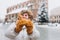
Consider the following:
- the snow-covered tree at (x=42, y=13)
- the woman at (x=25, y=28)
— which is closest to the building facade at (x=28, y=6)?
the snow-covered tree at (x=42, y=13)

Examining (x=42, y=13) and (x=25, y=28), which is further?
(x=42, y=13)

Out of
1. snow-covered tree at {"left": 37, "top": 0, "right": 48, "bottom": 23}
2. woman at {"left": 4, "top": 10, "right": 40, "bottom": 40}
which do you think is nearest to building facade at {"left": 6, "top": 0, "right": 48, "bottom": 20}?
snow-covered tree at {"left": 37, "top": 0, "right": 48, "bottom": 23}

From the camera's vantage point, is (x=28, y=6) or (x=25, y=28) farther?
(x=28, y=6)

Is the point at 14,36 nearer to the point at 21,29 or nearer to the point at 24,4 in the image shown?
the point at 21,29

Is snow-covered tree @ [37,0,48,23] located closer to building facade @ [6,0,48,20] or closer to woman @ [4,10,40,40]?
building facade @ [6,0,48,20]

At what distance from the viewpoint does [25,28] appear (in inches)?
23.2

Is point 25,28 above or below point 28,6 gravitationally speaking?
below

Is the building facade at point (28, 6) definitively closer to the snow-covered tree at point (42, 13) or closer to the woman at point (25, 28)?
the snow-covered tree at point (42, 13)

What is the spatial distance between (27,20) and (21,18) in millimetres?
30

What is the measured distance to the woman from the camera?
550mm

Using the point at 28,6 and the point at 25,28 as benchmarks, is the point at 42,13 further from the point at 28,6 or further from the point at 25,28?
the point at 25,28

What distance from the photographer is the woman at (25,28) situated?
0.55m

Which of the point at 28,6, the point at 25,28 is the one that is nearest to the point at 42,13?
the point at 28,6

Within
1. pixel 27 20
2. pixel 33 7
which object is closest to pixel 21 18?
pixel 27 20
